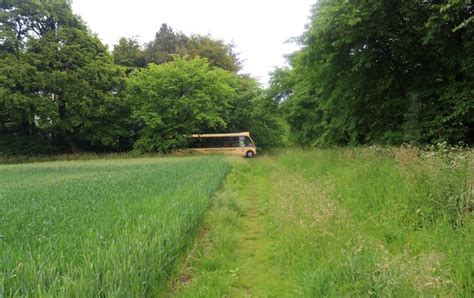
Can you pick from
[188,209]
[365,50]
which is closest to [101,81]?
[365,50]

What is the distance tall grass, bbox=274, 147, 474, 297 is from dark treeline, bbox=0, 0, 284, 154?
21129 mm

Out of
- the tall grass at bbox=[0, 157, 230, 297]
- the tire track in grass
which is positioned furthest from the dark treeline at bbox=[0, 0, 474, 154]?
the tall grass at bbox=[0, 157, 230, 297]

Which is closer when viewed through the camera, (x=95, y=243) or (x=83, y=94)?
(x=95, y=243)

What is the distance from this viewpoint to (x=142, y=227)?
440 centimetres

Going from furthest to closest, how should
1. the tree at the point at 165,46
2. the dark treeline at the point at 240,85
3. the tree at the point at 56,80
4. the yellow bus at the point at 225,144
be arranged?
the tree at the point at 165,46
the yellow bus at the point at 225,144
the tree at the point at 56,80
the dark treeline at the point at 240,85

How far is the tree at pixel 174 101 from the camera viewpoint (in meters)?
30.2

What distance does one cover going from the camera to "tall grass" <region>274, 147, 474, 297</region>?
313cm

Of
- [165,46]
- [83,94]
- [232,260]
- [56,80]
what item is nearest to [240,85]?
[165,46]

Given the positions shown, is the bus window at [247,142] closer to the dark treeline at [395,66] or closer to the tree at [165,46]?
the tree at [165,46]

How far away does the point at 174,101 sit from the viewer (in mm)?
30594

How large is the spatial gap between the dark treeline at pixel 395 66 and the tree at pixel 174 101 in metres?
18.0

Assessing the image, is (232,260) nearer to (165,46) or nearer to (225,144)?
(225,144)

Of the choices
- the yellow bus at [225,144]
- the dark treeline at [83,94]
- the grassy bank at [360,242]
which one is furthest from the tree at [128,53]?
the grassy bank at [360,242]

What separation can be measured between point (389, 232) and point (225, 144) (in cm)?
2720
